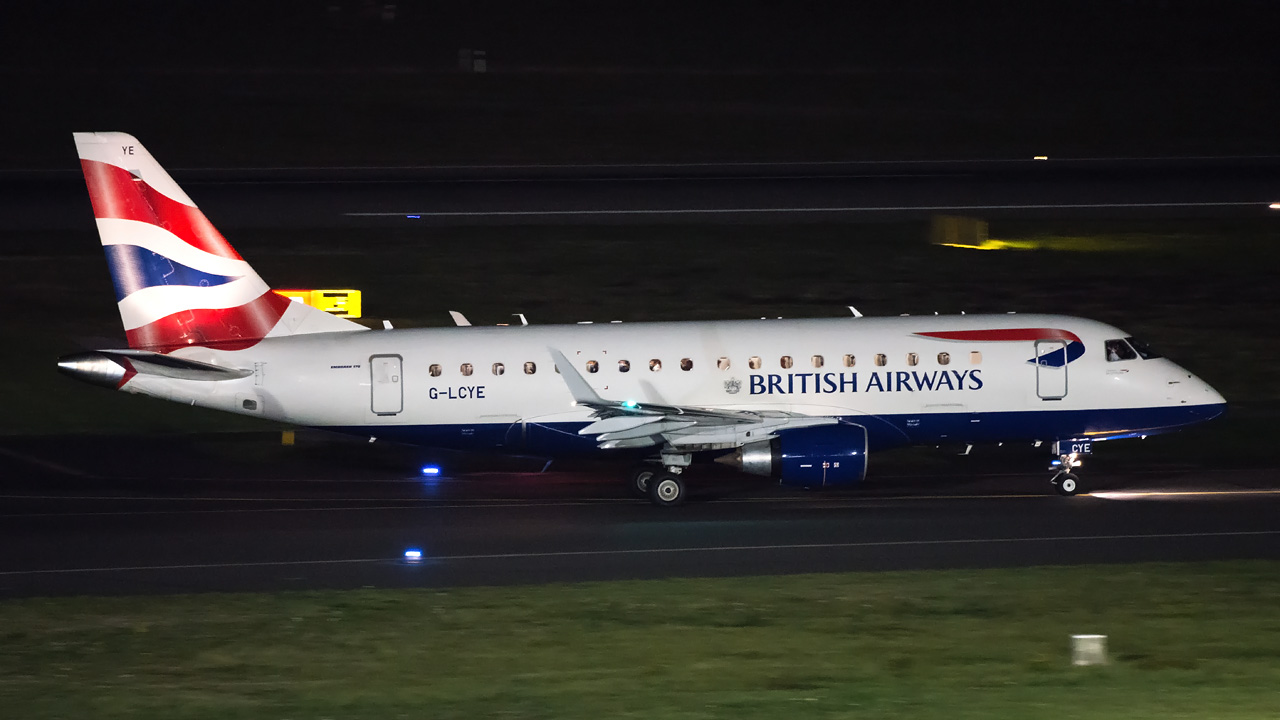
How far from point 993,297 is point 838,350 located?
14180mm

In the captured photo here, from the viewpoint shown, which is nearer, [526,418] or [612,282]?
[526,418]

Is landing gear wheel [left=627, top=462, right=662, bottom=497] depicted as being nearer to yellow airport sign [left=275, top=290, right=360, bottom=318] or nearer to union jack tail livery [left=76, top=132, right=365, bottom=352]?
union jack tail livery [left=76, top=132, right=365, bottom=352]

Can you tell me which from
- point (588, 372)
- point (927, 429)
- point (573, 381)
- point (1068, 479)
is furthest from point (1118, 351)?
point (573, 381)

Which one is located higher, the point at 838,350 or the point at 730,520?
the point at 838,350

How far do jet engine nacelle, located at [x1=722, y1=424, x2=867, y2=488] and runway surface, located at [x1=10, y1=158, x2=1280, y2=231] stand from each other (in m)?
19.9

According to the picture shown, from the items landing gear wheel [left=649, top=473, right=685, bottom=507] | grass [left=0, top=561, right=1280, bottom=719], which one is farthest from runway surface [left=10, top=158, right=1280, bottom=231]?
grass [left=0, top=561, right=1280, bottom=719]

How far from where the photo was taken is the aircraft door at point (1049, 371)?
95.1 ft

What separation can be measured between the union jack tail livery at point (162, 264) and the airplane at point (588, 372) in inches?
1.1

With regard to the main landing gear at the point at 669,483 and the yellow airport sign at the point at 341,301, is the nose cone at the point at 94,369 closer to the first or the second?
the main landing gear at the point at 669,483

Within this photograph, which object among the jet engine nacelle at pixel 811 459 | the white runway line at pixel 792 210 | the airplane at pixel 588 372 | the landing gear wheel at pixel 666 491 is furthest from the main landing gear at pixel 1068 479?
the white runway line at pixel 792 210

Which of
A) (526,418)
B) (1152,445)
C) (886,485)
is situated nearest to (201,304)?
(526,418)

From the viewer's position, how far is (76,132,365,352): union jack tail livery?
1112 inches

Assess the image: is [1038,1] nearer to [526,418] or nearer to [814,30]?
[814,30]

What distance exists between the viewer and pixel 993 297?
41.5 metres
